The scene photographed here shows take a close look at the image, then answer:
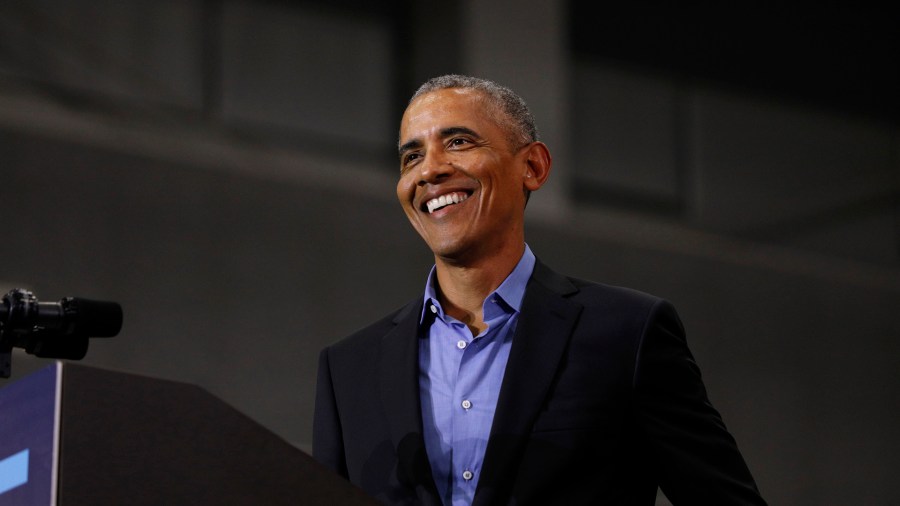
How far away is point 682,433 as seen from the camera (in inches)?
59.8

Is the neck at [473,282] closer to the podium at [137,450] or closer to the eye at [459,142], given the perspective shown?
the eye at [459,142]

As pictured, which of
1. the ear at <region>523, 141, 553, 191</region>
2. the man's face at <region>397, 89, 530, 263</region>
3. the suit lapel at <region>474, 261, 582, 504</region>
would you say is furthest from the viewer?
the ear at <region>523, 141, 553, 191</region>

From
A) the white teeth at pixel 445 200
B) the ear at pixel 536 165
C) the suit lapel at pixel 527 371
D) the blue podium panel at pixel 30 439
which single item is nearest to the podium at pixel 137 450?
the blue podium panel at pixel 30 439

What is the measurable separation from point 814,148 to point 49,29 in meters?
3.91

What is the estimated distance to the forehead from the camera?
1715 millimetres

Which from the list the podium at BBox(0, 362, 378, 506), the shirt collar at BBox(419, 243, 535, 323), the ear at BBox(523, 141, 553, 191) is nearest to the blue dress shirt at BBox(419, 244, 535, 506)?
the shirt collar at BBox(419, 243, 535, 323)

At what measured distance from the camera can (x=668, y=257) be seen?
5.90 m

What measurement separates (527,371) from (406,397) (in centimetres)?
16

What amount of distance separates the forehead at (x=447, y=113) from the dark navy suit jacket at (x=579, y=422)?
248 millimetres

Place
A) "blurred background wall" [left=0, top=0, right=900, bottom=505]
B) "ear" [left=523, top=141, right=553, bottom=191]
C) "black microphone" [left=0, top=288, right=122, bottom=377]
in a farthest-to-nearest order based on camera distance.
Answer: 1. "blurred background wall" [left=0, top=0, right=900, bottom=505]
2. "ear" [left=523, top=141, right=553, bottom=191]
3. "black microphone" [left=0, top=288, right=122, bottom=377]

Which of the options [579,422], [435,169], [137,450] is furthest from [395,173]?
[137,450]

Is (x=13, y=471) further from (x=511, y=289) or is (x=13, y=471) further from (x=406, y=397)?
(x=511, y=289)

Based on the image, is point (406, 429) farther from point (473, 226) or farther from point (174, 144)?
point (174, 144)

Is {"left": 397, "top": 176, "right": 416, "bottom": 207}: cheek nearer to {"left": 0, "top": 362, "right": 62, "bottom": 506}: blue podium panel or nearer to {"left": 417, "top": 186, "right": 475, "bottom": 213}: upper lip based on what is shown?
{"left": 417, "top": 186, "right": 475, "bottom": 213}: upper lip
